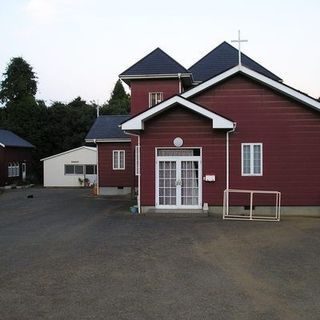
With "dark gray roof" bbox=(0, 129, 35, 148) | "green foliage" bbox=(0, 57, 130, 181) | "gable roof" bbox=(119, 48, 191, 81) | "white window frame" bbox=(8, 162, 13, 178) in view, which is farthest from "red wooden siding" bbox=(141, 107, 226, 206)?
"green foliage" bbox=(0, 57, 130, 181)

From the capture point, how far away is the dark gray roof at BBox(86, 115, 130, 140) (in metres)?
33.0

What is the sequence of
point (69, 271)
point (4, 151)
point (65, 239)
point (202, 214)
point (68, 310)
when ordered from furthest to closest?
1. point (4, 151)
2. point (202, 214)
3. point (65, 239)
4. point (69, 271)
5. point (68, 310)

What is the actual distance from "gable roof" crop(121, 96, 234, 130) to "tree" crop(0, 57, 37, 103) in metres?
54.3

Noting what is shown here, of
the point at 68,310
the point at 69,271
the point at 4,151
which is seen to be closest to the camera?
the point at 68,310

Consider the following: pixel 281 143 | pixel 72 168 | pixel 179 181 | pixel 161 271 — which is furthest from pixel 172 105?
pixel 72 168

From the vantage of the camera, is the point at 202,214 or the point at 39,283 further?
the point at 202,214

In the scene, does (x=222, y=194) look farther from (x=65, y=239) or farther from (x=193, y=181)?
(x=65, y=239)

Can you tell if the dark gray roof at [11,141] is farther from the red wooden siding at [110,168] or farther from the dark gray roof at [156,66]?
the dark gray roof at [156,66]

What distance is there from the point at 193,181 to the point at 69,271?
10.4 metres

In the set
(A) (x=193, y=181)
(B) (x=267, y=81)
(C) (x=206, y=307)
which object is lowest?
(C) (x=206, y=307)

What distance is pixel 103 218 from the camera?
18.1 meters

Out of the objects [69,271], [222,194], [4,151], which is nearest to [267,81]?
[222,194]

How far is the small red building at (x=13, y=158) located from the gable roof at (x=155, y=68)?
24084mm

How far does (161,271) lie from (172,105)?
1032 centimetres
